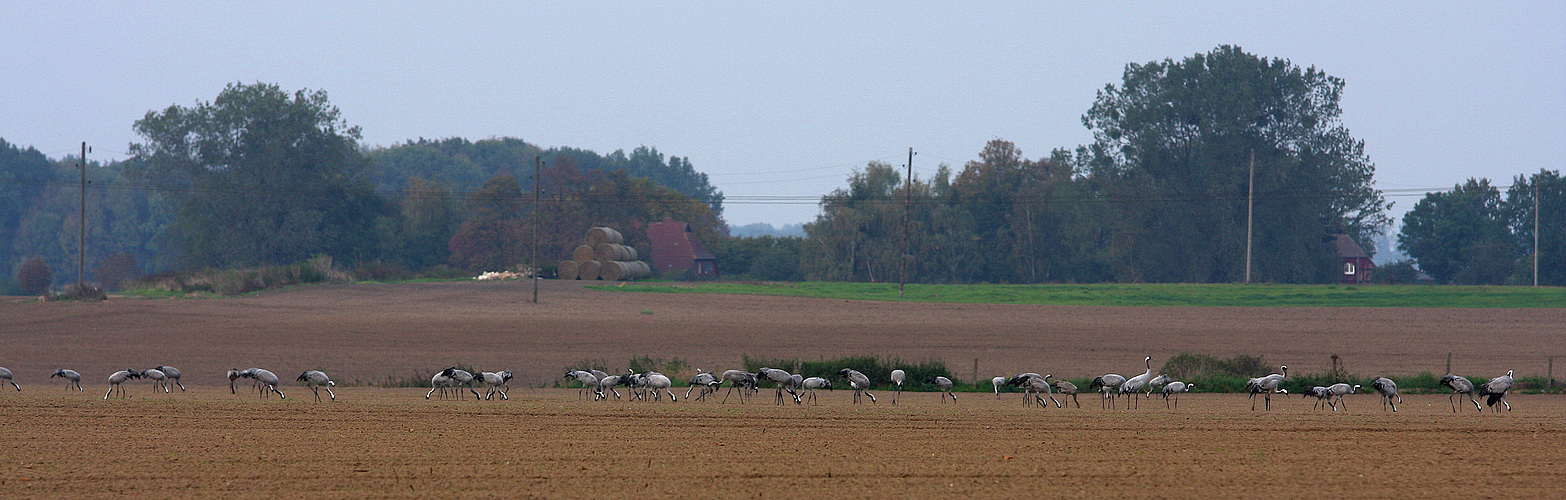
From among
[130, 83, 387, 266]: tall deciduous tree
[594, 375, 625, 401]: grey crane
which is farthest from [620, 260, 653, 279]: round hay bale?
[594, 375, 625, 401]: grey crane

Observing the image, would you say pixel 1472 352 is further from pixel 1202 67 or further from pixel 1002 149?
pixel 1002 149

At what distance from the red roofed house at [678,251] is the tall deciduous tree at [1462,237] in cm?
5066

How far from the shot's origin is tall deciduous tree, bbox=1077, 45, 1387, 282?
250ft

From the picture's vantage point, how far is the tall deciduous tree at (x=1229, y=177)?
76.2 m

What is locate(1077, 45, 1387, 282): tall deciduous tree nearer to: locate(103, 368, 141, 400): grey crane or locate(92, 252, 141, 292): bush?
locate(103, 368, 141, 400): grey crane

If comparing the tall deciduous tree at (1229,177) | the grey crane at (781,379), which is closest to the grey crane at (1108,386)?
the grey crane at (781,379)

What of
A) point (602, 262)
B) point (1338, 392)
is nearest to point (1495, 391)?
point (1338, 392)

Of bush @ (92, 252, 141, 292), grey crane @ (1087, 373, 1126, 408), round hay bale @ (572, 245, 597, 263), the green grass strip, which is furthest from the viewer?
bush @ (92, 252, 141, 292)

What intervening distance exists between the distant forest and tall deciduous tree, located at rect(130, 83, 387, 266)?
14 centimetres

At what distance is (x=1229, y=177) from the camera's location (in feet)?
252

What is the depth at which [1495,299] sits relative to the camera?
164ft

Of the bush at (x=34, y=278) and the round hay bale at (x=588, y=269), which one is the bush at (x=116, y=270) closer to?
the bush at (x=34, y=278)

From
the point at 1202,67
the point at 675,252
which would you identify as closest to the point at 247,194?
the point at 675,252

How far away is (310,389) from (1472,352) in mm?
31113
